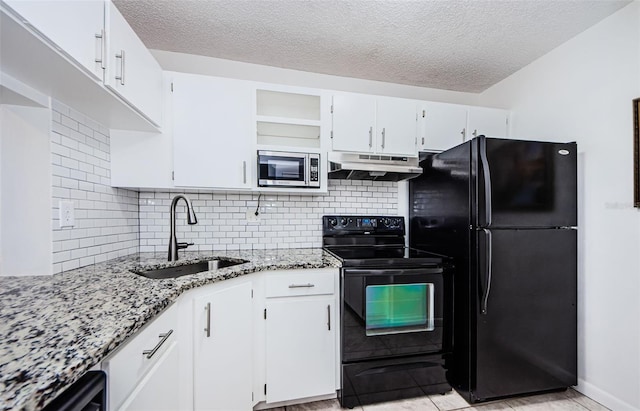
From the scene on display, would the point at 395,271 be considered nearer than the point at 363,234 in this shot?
Yes

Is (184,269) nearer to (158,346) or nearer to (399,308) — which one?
(158,346)

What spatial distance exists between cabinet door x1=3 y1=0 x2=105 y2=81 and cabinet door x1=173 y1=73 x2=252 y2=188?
698mm

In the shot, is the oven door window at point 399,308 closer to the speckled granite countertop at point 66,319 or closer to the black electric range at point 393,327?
the black electric range at point 393,327

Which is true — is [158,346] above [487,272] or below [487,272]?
below

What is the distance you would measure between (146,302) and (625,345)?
2595 mm

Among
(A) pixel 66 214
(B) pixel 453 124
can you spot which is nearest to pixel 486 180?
(B) pixel 453 124

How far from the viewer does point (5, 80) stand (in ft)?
3.62

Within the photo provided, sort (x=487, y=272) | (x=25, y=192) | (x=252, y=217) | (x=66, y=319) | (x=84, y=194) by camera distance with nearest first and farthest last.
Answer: (x=66, y=319), (x=25, y=192), (x=84, y=194), (x=487, y=272), (x=252, y=217)

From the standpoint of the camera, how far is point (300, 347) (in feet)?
5.63

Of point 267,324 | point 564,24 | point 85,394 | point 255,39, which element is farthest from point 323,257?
point 564,24

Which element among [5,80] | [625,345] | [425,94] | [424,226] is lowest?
[625,345]

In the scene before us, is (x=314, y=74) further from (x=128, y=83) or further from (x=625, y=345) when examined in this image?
(x=625, y=345)

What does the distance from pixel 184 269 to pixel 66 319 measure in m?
1.05

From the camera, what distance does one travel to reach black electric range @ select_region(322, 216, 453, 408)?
1.73 metres
